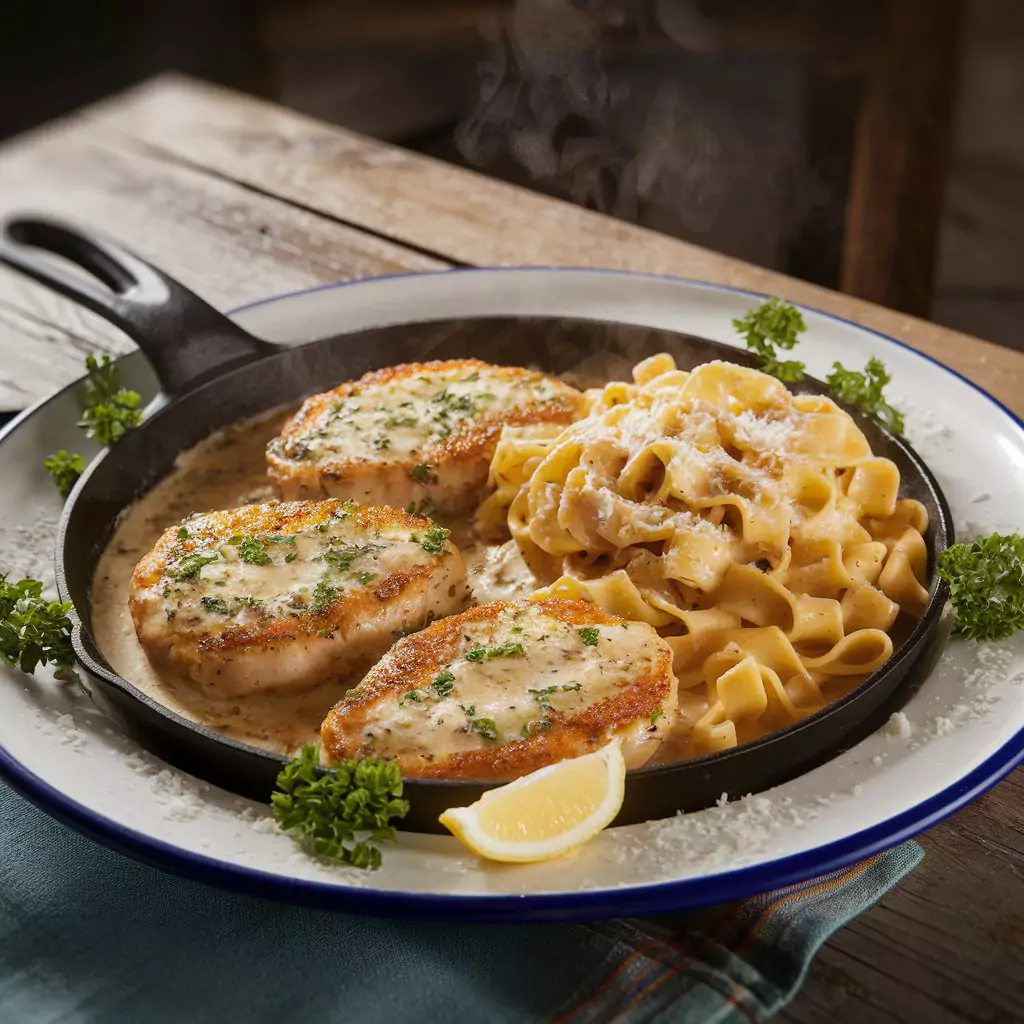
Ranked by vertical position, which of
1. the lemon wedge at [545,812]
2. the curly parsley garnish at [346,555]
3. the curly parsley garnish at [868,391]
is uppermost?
Answer: the curly parsley garnish at [868,391]

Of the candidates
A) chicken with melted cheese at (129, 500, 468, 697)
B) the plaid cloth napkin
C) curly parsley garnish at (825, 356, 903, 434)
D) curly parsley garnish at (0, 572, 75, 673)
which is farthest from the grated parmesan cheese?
curly parsley garnish at (0, 572, 75, 673)

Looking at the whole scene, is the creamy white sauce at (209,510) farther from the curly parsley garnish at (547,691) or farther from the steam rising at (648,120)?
the steam rising at (648,120)

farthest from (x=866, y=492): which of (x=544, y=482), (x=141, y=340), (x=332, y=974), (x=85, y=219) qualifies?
(x=85, y=219)

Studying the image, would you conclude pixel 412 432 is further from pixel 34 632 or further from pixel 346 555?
pixel 34 632

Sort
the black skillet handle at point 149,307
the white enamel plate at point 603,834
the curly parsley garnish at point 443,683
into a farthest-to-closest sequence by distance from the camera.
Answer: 1. the black skillet handle at point 149,307
2. the curly parsley garnish at point 443,683
3. the white enamel plate at point 603,834

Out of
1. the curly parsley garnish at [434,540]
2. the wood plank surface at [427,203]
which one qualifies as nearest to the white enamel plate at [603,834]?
the curly parsley garnish at [434,540]

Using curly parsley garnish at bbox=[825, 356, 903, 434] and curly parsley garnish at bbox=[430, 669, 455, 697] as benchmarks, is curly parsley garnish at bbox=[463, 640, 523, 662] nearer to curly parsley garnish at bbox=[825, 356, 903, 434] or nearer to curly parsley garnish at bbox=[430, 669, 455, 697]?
curly parsley garnish at bbox=[430, 669, 455, 697]
